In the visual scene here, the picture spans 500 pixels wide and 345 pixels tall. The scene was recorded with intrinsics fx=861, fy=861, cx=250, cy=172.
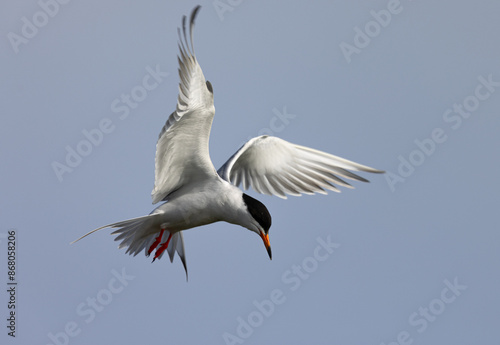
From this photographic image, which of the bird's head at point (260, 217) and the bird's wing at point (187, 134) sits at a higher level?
the bird's wing at point (187, 134)

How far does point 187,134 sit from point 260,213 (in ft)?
3.85

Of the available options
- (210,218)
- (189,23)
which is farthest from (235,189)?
(189,23)

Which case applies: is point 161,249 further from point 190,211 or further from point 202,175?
point 202,175

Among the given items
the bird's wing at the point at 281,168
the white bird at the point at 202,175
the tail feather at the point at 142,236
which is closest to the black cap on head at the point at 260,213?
the white bird at the point at 202,175

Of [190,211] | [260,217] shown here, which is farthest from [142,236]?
[260,217]

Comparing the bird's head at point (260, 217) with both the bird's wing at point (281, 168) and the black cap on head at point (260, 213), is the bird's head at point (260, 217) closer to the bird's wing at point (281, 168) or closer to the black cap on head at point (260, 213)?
the black cap on head at point (260, 213)

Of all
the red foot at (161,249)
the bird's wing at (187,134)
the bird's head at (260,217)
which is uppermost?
the bird's wing at (187,134)

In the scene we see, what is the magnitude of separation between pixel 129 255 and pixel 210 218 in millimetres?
1181

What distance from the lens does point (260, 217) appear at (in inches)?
364

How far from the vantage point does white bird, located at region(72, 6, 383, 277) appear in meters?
9.19

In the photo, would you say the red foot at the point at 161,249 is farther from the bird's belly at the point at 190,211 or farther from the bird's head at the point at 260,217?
the bird's head at the point at 260,217

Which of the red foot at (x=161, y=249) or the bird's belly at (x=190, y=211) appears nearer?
the bird's belly at (x=190, y=211)

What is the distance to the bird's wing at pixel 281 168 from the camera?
9.65 metres

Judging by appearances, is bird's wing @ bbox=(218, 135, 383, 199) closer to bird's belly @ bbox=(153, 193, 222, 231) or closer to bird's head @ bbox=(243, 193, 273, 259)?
bird's belly @ bbox=(153, 193, 222, 231)
